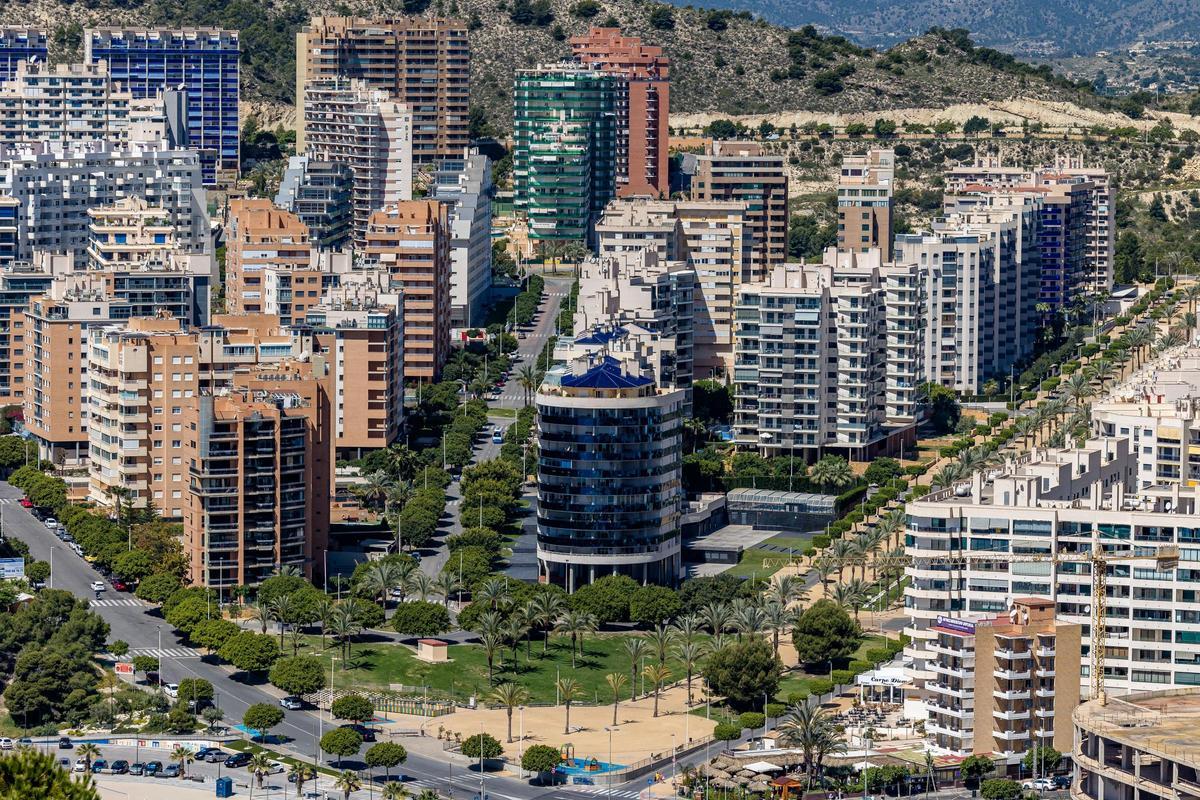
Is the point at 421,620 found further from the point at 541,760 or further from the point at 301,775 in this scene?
the point at 301,775

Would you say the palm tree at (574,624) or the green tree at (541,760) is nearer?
the green tree at (541,760)

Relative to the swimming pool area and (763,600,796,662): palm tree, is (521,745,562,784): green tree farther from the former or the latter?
(763,600,796,662): palm tree

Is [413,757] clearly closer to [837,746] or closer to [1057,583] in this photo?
[837,746]

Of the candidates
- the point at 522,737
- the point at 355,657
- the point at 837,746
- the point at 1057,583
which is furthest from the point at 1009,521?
the point at 355,657

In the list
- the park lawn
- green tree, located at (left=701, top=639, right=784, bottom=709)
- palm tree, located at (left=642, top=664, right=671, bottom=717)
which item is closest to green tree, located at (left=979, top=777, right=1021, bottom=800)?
green tree, located at (left=701, top=639, right=784, bottom=709)

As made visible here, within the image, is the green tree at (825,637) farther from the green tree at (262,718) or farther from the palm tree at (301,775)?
the palm tree at (301,775)

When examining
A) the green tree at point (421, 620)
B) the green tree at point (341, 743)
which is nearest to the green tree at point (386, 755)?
the green tree at point (341, 743)
